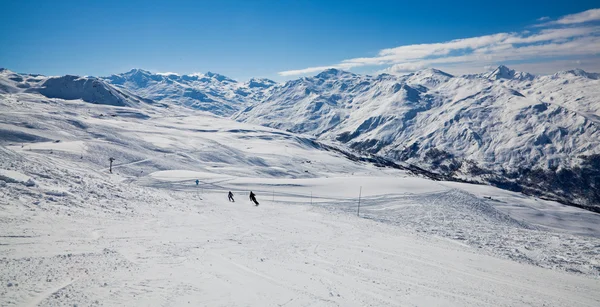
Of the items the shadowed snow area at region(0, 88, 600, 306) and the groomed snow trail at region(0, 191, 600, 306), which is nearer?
the groomed snow trail at region(0, 191, 600, 306)

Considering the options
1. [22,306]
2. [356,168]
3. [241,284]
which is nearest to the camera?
[22,306]

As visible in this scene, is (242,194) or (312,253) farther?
(242,194)

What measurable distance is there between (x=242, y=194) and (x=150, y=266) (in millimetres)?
36125

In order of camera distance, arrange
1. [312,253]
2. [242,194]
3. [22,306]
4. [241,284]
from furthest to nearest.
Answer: [242,194] → [312,253] → [241,284] → [22,306]

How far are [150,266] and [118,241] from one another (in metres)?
4.11

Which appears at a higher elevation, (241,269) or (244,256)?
(241,269)

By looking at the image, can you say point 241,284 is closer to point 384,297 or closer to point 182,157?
point 384,297

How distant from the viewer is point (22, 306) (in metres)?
8.87

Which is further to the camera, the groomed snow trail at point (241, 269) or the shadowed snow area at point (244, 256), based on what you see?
the shadowed snow area at point (244, 256)

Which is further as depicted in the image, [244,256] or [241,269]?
[244,256]

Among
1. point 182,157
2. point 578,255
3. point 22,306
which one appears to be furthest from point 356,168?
point 22,306

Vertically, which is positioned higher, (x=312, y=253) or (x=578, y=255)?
(x=312, y=253)

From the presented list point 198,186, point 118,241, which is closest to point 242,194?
point 198,186

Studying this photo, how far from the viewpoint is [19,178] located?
2216cm
